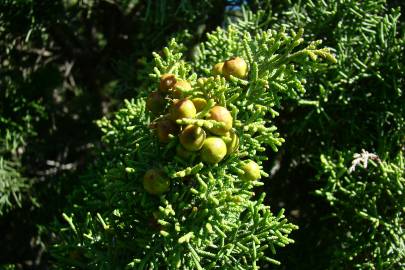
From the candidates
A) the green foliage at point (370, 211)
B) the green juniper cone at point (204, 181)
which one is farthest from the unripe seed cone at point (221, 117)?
the green foliage at point (370, 211)

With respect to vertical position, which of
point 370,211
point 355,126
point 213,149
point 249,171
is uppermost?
point 213,149

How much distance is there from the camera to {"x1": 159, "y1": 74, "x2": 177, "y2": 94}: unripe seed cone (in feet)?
4.09

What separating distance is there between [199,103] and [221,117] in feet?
0.24

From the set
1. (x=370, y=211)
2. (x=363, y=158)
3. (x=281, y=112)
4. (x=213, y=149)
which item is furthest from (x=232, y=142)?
(x=281, y=112)

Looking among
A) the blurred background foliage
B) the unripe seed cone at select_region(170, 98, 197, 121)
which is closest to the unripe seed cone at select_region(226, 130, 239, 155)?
the unripe seed cone at select_region(170, 98, 197, 121)

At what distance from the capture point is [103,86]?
3.14 m

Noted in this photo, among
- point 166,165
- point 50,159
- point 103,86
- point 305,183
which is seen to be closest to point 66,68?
point 103,86

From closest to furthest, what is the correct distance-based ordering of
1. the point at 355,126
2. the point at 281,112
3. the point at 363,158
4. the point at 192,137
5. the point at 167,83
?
the point at 192,137 → the point at 167,83 → the point at 363,158 → the point at 355,126 → the point at 281,112

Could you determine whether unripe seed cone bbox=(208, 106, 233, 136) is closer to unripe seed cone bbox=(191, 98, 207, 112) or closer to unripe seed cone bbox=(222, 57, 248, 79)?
unripe seed cone bbox=(191, 98, 207, 112)

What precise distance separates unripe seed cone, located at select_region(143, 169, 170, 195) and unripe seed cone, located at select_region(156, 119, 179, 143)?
3.4 inches

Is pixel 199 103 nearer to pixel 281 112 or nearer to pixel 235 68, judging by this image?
pixel 235 68

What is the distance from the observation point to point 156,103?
4.16ft

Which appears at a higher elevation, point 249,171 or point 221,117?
point 221,117

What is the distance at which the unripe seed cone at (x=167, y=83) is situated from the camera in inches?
49.1
